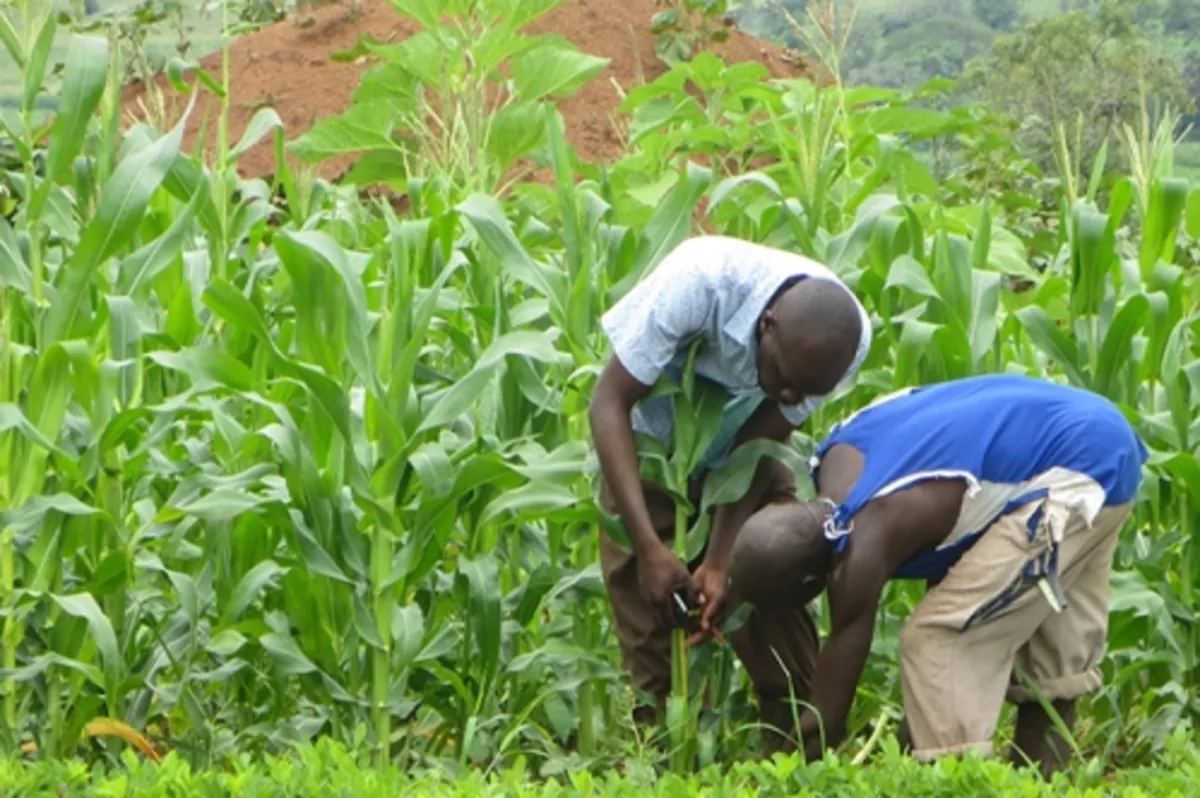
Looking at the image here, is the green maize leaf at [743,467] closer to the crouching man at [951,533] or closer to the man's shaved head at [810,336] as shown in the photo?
the crouching man at [951,533]

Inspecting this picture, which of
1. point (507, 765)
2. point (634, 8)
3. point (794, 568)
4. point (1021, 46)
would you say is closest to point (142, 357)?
point (507, 765)

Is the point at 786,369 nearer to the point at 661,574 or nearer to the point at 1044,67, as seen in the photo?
the point at 661,574

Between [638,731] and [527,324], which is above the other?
[527,324]

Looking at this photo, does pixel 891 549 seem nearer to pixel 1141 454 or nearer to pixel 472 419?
pixel 1141 454

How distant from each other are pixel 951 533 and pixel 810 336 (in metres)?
0.55

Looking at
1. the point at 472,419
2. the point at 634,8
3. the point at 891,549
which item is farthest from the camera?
the point at 634,8

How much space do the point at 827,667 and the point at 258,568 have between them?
4.45 ft

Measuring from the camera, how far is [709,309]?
4.06 meters

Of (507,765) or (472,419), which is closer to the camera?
(507,765)

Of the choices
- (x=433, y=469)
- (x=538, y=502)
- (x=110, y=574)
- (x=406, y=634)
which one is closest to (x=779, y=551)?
(x=538, y=502)

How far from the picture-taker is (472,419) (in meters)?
5.04

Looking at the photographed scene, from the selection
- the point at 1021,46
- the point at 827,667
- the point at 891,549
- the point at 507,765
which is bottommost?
the point at 1021,46

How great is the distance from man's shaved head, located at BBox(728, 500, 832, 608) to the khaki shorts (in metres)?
0.30

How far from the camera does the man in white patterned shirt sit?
12.9 ft
